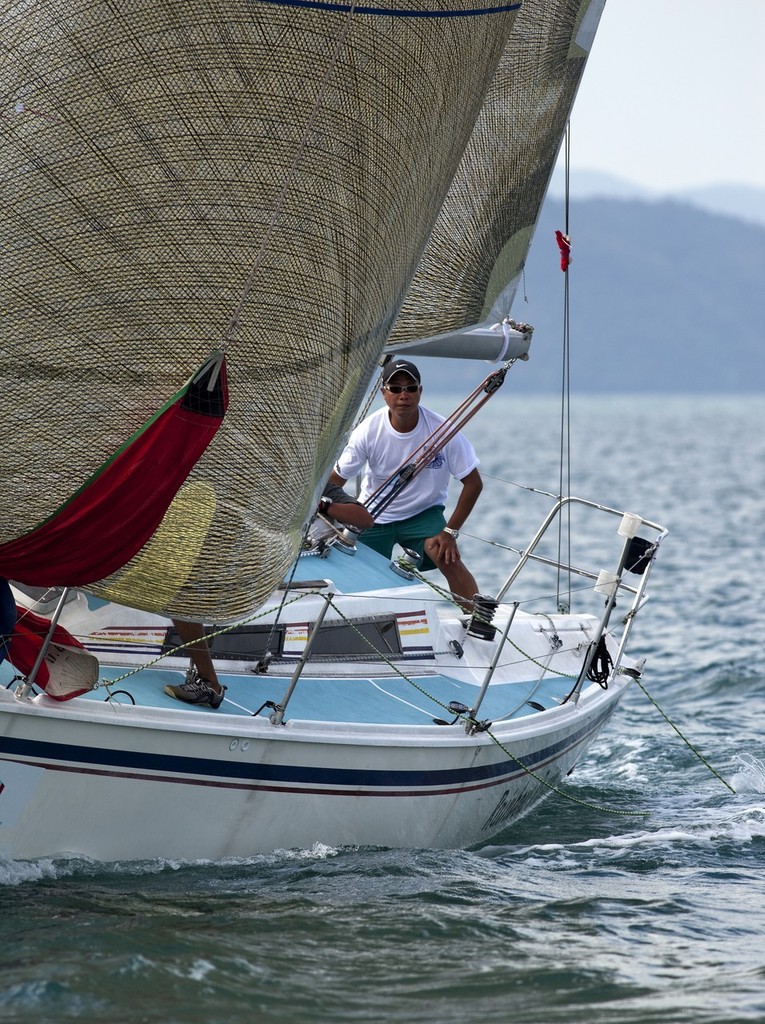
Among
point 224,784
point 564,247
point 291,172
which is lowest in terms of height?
point 224,784

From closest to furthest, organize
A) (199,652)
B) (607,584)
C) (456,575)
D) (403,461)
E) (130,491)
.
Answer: (130,491), (199,652), (607,584), (456,575), (403,461)

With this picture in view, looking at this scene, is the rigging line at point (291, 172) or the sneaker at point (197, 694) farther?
the sneaker at point (197, 694)

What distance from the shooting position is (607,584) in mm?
7371

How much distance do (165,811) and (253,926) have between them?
61 cm

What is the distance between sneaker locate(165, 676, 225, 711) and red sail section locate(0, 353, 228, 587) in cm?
87

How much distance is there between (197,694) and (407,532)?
2623 mm

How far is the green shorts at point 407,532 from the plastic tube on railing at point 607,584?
107 centimetres

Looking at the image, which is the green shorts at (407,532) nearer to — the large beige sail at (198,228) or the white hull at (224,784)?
the white hull at (224,784)

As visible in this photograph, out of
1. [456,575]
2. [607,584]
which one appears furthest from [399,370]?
[607,584]

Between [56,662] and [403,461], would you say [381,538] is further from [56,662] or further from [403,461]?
[56,662]

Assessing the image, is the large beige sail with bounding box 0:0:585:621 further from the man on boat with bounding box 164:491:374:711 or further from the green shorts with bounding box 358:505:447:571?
the green shorts with bounding box 358:505:447:571

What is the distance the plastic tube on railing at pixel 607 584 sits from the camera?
7.23 m

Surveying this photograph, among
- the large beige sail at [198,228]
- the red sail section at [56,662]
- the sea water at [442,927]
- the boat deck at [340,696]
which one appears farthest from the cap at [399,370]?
the red sail section at [56,662]

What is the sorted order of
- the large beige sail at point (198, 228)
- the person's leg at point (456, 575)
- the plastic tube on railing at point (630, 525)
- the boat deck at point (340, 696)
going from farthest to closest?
1. the person's leg at point (456, 575)
2. the plastic tube on railing at point (630, 525)
3. the boat deck at point (340, 696)
4. the large beige sail at point (198, 228)
